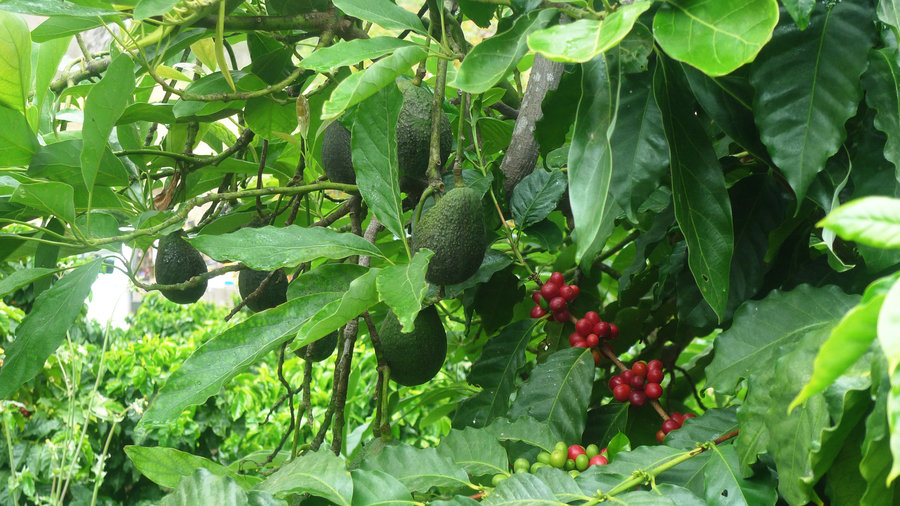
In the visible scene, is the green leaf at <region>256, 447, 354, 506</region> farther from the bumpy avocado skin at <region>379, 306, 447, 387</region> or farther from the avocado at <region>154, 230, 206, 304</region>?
the avocado at <region>154, 230, 206, 304</region>

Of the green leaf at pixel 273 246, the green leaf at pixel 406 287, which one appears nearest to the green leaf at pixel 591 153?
the green leaf at pixel 406 287

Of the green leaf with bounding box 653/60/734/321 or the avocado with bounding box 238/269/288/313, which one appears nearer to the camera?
the green leaf with bounding box 653/60/734/321

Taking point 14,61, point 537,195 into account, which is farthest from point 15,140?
point 537,195

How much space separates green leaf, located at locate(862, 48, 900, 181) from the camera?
45cm

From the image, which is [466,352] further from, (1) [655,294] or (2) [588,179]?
(2) [588,179]

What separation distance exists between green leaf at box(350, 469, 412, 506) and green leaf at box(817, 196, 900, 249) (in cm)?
35

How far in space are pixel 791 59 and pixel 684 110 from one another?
78mm

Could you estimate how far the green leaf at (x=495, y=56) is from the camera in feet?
1.48

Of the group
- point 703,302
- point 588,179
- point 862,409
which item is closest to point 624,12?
point 588,179

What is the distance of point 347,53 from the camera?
53 cm

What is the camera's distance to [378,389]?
0.67 m

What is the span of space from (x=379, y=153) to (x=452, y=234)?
0.33 ft

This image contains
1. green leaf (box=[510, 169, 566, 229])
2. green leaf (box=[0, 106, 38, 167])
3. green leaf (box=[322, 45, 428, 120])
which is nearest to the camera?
green leaf (box=[322, 45, 428, 120])

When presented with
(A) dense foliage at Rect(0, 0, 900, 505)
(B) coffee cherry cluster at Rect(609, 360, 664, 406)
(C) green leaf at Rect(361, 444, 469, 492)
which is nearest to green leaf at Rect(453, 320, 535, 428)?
(A) dense foliage at Rect(0, 0, 900, 505)
